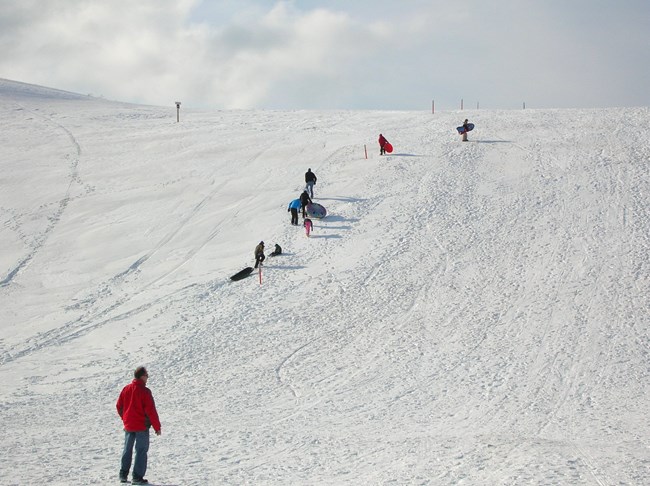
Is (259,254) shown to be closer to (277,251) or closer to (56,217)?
(277,251)

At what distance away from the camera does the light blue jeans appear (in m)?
9.77

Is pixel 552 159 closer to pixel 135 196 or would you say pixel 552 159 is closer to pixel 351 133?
pixel 351 133

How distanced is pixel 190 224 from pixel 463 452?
20173 millimetres

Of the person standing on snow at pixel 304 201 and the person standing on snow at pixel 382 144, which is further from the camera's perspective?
the person standing on snow at pixel 382 144

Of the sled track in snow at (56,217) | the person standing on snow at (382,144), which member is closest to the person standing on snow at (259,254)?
the sled track in snow at (56,217)

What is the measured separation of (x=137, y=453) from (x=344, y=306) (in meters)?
11.7

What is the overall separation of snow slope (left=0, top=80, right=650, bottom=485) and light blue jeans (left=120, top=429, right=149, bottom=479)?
43cm

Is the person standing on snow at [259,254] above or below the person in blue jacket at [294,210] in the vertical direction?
below

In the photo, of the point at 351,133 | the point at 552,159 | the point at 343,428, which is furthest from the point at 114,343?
the point at 351,133

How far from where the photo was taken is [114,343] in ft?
64.8

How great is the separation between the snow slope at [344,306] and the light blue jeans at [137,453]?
1.41ft

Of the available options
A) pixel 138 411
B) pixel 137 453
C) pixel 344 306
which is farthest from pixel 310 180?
pixel 137 453

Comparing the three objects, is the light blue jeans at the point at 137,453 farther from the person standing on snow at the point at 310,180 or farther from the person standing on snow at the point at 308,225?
the person standing on snow at the point at 310,180

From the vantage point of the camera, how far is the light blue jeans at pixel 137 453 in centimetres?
977
